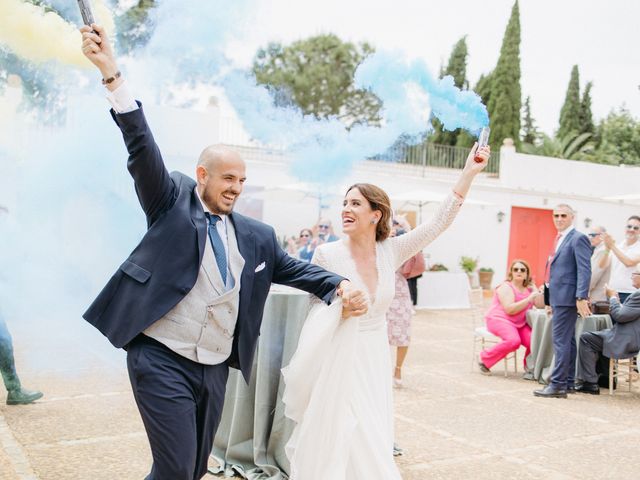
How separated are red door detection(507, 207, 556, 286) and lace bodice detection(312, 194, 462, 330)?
1965cm

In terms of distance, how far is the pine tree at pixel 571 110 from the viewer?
40.8m

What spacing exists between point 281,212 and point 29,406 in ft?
42.4

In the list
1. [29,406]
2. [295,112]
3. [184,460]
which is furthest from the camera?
[295,112]

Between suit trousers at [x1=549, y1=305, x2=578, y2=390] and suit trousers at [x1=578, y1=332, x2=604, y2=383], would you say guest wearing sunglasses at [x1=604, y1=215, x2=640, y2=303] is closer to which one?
suit trousers at [x1=578, y1=332, x2=604, y2=383]

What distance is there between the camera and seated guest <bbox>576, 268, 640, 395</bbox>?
25.4 feet

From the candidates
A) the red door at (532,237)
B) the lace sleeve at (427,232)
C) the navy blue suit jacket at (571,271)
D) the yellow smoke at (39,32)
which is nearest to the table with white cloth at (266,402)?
the lace sleeve at (427,232)

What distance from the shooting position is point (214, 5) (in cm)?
594

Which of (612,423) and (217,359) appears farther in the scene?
(612,423)

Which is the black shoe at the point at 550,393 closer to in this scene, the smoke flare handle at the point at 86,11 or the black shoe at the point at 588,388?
the black shoe at the point at 588,388

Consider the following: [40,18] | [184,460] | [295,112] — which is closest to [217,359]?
[184,460]

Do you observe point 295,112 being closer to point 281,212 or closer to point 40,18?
point 40,18

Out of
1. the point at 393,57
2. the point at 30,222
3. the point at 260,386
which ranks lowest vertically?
the point at 260,386

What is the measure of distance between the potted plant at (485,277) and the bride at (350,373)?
1790 cm

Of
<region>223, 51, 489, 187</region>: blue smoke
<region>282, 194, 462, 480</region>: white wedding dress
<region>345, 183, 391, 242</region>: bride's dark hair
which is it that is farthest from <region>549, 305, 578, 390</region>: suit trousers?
<region>282, 194, 462, 480</region>: white wedding dress
